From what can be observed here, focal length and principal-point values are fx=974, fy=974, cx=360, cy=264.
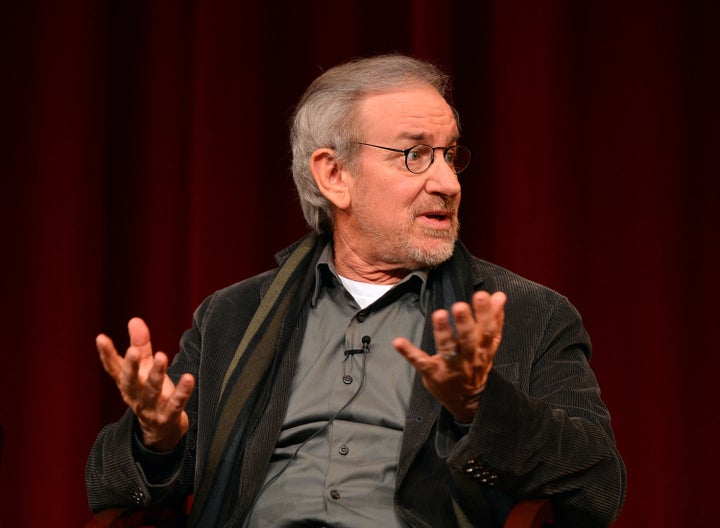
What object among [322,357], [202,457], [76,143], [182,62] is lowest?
[202,457]

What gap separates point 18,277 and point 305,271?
107 centimetres

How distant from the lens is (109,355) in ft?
5.24

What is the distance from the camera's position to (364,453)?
6.00ft

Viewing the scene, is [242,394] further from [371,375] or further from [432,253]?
[432,253]

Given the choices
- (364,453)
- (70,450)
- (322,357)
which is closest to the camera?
(364,453)

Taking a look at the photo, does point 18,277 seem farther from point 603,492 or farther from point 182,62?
point 603,492

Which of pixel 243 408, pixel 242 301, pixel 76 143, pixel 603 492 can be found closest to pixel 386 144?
pixel 242 301

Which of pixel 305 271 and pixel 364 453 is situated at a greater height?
pixel 305 271

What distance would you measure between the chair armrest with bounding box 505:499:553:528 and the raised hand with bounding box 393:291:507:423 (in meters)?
0.20

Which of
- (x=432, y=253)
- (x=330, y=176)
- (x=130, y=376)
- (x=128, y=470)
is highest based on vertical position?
(x=330, y=176)

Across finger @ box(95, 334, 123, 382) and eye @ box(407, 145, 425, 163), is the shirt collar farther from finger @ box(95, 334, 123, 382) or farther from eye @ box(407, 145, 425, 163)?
finger @ box(95, 334, 123, 382)

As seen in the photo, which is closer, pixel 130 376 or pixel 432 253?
pixel 130 376

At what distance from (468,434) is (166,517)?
674mm

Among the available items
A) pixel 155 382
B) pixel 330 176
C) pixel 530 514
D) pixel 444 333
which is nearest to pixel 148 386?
pixel 155 382
